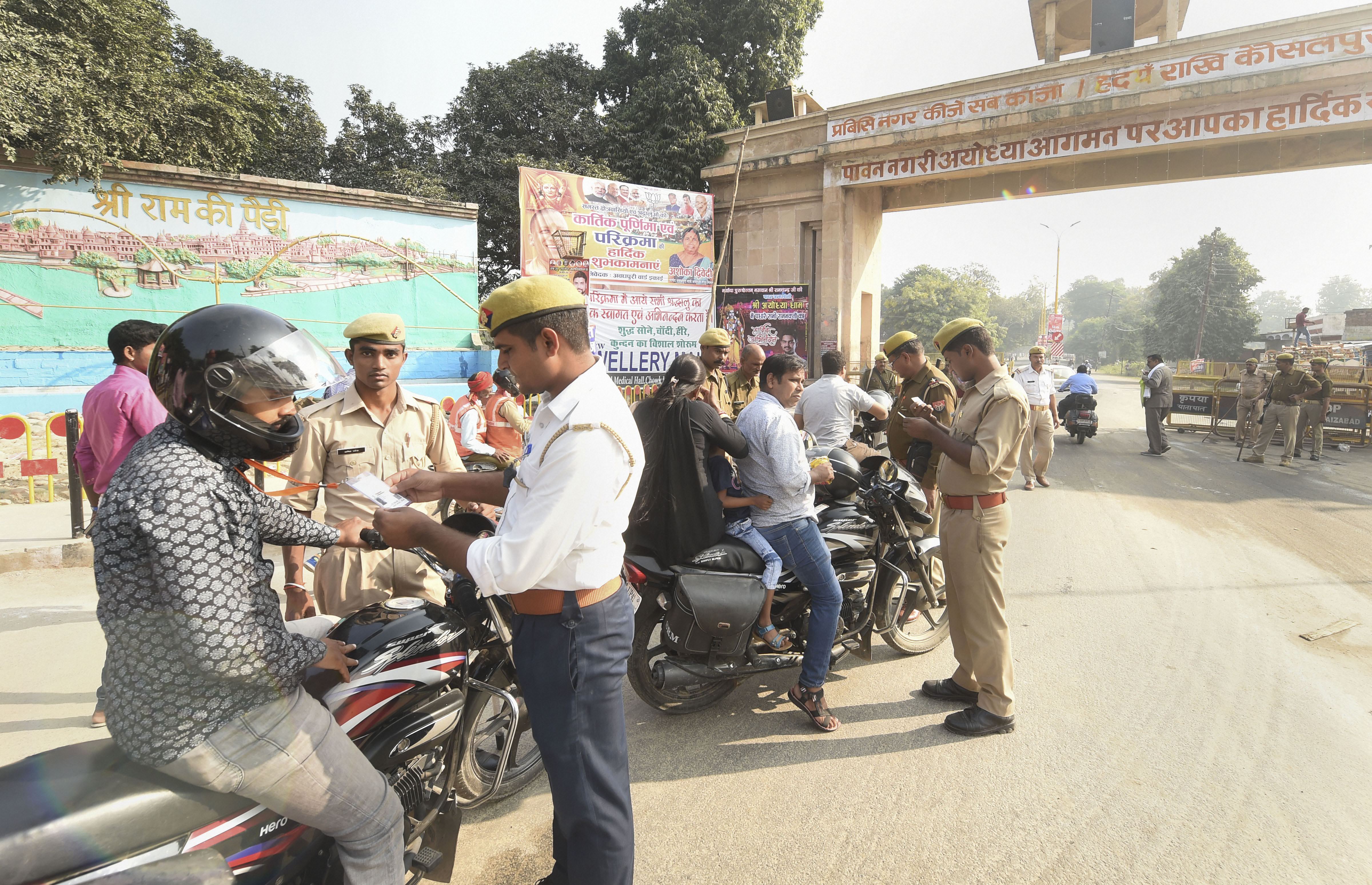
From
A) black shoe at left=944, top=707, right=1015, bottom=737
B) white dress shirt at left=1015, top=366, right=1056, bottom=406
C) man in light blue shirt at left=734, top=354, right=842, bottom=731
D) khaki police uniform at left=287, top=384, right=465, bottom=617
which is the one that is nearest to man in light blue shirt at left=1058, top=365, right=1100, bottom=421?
white dress shirt at left=1015, top=366, right=1056, bottom=406

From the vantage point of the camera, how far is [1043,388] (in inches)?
384

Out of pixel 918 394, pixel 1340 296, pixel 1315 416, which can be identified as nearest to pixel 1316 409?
pixel 1315 416

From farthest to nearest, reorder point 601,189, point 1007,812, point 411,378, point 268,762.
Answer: point 601,189 < point 411,378 < point 1007,812 < point 268,762

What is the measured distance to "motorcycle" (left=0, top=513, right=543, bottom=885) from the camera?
1.34 m

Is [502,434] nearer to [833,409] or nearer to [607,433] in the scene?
[833,409]

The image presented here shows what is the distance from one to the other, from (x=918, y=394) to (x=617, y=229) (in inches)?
358

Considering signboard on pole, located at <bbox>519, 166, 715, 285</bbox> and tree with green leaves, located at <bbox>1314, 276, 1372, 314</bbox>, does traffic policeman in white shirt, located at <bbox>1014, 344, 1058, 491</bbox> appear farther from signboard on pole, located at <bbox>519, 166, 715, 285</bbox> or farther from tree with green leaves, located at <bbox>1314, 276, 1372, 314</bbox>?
tree with green leaves, located at <bbox>1314, 276, 1372, 314</bbox>

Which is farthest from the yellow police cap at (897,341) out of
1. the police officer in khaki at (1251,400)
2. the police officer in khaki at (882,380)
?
the police officer in khaki at (1251,400)

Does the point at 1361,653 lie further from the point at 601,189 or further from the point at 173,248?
the point at 173,248

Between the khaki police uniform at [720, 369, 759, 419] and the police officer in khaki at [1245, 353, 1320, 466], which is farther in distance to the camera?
the police officer in khaki at [1245, 353, 1320, 466]

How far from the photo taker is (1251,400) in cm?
1344

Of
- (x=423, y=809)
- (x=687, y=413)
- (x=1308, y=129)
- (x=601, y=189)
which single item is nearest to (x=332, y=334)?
A: (x=601, y=189)

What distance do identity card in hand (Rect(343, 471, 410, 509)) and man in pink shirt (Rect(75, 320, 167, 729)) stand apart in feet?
7.77

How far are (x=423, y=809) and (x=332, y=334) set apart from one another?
35.8 feet
